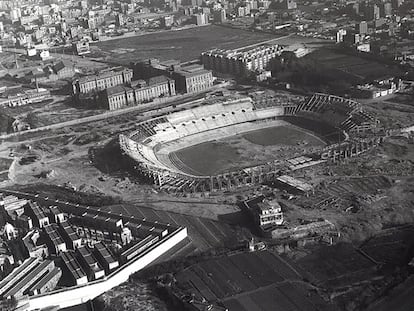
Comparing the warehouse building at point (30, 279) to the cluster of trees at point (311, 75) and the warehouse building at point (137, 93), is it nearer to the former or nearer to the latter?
the warehouse building at point (137, 93)

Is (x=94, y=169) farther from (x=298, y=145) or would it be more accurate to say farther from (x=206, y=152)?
(x=298, y=145)

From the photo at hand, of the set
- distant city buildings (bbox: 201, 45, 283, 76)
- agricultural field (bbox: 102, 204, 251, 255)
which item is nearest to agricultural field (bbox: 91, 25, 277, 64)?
distant city buildings (bbox: 201, 45, 283, 76)

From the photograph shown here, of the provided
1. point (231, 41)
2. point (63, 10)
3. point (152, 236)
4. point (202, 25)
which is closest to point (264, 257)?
point (152, 236)

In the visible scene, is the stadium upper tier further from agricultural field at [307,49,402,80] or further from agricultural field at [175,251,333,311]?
agricultural field at [175,251,333,311]

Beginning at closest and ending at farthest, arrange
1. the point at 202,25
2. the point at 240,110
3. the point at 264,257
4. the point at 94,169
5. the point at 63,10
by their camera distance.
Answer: the point at 264,257, the point at 94,169, the point at 240,110, the point at 202,25, the point at 63,10

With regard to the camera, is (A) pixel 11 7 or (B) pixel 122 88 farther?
(A) pixel 11 7

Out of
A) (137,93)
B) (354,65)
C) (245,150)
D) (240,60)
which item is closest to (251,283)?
(245,150)

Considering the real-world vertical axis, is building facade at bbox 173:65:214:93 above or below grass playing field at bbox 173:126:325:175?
above
